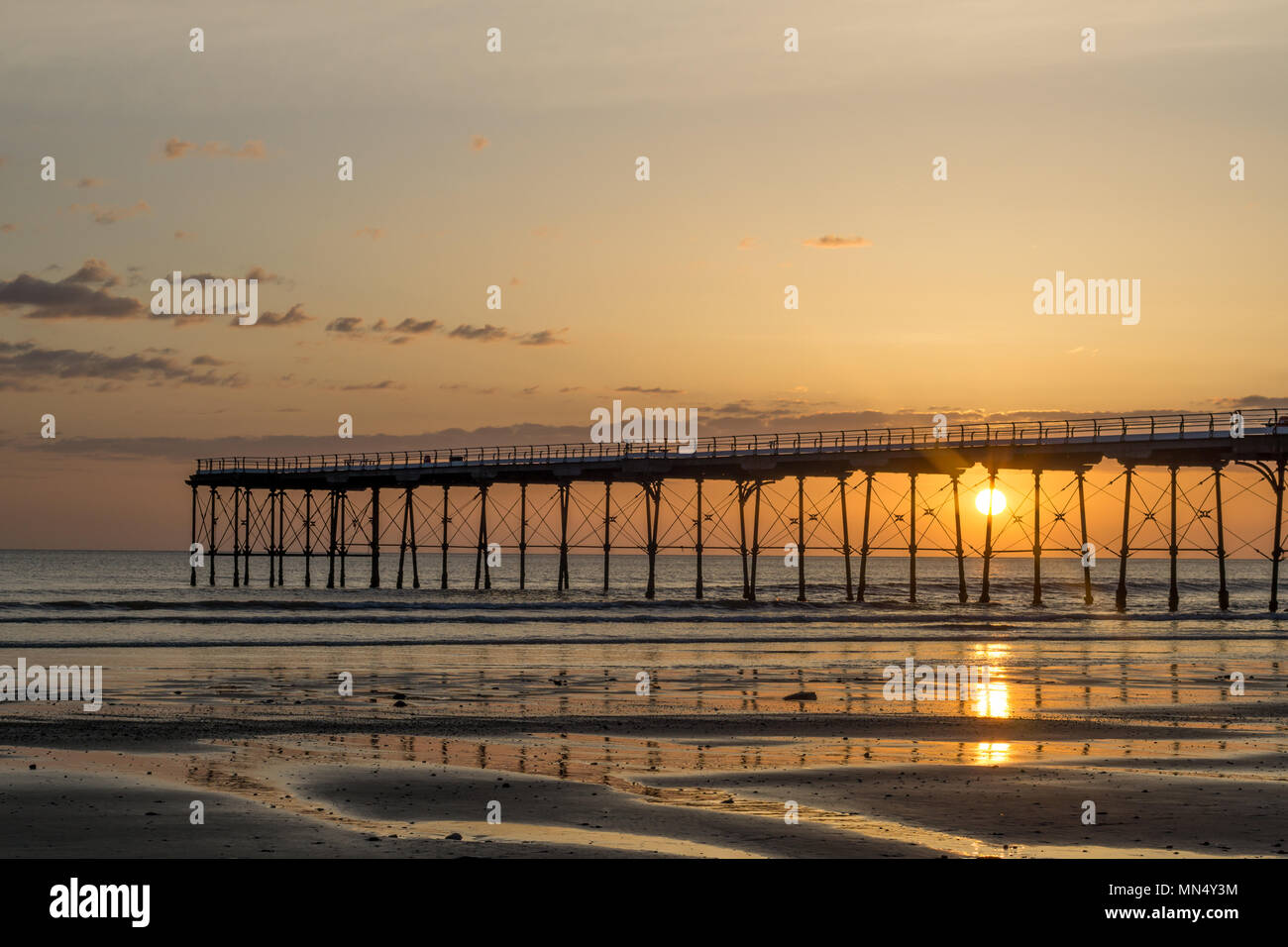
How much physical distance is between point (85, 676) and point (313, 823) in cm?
1439

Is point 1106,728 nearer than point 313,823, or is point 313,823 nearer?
point 313,823

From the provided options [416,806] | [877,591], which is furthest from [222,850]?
[877,591]

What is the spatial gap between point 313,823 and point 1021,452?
42.9 m

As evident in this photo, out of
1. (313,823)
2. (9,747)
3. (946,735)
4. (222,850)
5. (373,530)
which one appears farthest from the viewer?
(373,530)

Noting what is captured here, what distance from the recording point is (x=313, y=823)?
33.7ft

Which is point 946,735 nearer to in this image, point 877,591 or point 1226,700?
point 1226,700

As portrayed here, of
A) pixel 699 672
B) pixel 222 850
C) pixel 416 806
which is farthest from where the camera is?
pixel 699 672

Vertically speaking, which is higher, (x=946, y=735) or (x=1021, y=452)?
(x=1021, y=452)

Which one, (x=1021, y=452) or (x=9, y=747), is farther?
(x=1021, y=452)
